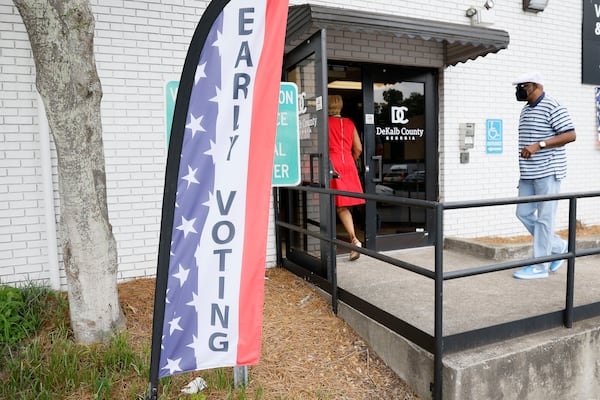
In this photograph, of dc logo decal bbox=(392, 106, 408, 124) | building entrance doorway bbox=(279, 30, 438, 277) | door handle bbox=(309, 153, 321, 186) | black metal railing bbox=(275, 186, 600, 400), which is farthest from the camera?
dc logo decal bbox=(392, 106, 408, 124)

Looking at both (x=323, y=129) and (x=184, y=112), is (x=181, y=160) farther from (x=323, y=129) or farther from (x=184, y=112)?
(x=323, y=129)

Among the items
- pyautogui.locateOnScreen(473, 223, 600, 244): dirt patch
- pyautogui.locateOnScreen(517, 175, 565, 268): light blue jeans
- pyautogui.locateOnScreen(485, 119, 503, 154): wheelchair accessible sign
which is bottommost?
pyautogui.locateOnScreen(473, 223, 600, 244): dirt patch

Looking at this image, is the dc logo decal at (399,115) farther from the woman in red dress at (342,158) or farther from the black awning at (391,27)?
the woman in red dress at (342,158)

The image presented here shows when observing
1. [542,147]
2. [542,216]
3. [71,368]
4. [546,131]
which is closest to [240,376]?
[71,368]

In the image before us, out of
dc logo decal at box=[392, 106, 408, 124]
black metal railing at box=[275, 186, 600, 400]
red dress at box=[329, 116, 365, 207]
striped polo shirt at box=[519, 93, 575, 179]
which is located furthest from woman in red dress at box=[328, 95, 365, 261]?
striped polo shirt at box=[519, 93, 575, 179]

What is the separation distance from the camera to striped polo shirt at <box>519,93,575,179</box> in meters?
4.05

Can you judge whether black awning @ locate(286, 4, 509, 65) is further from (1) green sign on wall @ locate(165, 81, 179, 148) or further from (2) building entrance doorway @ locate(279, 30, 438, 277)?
(1) green sign on wall @ locate(165, 81, 179, 148)

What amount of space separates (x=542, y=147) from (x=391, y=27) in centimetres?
185

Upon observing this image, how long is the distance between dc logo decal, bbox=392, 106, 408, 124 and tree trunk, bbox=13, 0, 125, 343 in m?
3.78

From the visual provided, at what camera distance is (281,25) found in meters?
2.34

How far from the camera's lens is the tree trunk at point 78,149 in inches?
110

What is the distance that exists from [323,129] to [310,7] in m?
1.12

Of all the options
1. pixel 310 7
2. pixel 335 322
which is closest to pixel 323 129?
pixel 310 7

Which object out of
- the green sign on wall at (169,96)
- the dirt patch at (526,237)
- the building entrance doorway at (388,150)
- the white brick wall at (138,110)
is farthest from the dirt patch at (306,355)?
the dirt patch at (526,237)
